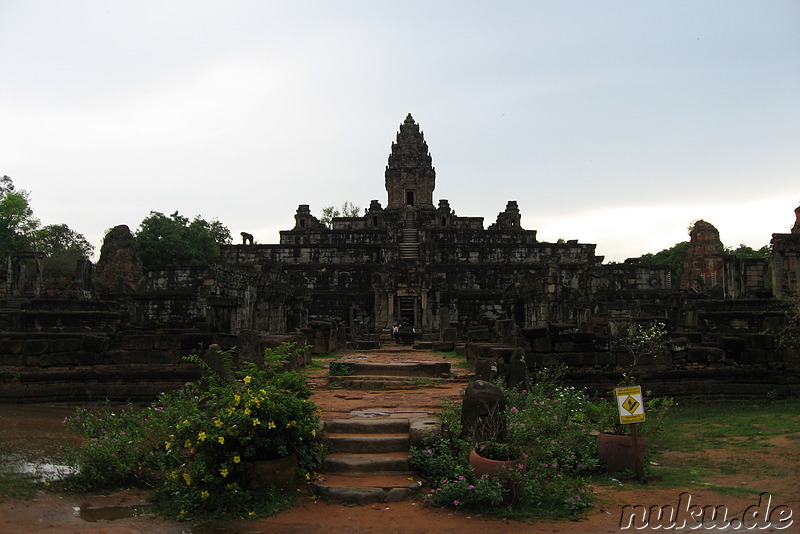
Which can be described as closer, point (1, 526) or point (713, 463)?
point (1, 526)

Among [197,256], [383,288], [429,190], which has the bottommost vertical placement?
[383,288]

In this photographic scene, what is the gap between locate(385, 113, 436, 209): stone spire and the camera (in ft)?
176

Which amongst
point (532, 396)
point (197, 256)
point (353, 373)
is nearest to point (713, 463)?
point (532, 396)

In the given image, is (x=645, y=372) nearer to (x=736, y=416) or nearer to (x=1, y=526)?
(x=736, y=416)

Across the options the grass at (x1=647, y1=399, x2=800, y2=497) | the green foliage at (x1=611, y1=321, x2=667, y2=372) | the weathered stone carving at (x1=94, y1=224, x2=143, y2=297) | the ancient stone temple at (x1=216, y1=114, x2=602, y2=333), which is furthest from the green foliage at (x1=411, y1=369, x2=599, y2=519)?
the weathered stone carving at (x1=94, y1=224, x2=143, y2=297)

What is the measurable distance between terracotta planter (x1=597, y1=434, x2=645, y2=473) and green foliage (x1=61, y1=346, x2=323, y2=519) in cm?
325

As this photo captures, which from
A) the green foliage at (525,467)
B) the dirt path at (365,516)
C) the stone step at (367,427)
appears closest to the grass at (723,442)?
the dirt path at (365,516)

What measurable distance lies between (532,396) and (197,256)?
5390cm

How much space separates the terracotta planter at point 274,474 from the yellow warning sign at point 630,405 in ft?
11.4

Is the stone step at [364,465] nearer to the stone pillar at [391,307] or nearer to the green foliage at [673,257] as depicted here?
the stone pillar at [391,307]

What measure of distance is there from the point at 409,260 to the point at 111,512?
35.0 metres

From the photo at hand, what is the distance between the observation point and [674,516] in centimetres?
581

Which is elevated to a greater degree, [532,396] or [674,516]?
[532,396]

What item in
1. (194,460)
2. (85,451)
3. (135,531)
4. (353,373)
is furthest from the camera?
(353,373)
